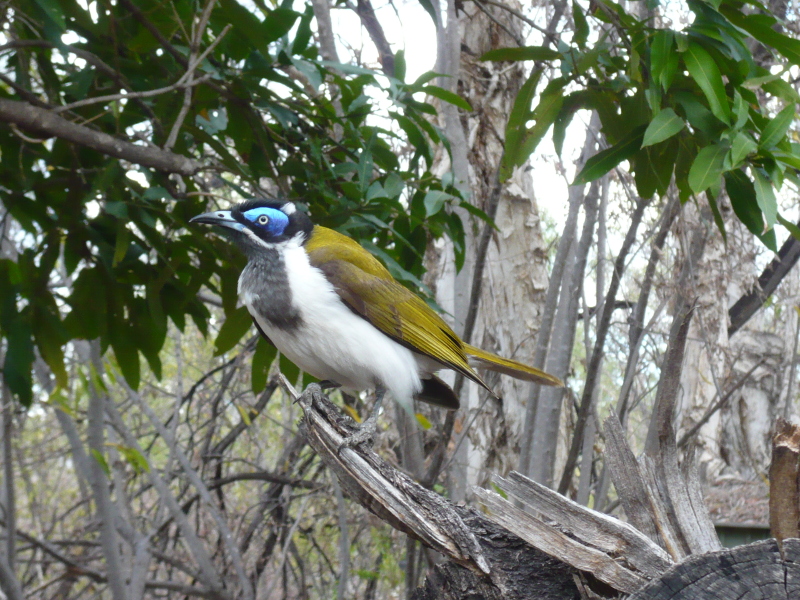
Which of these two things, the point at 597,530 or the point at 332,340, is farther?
the point at 332,340

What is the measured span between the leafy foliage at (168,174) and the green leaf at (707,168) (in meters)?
0.99

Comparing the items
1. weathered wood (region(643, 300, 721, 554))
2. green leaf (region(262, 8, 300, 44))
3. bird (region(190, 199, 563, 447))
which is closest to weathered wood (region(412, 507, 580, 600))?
weathered wood (region(643, 300, 721, 554))

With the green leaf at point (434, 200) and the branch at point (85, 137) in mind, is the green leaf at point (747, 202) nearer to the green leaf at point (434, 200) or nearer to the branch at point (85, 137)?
the green leaf at point (434, 200)

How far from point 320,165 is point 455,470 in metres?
1.90

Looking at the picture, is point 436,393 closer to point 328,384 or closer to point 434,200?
point 328,384

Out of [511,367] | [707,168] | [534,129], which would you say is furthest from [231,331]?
[707,168]

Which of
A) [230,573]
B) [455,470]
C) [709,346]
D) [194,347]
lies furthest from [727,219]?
[194,347]

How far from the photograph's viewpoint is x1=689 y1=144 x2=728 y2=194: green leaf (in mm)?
2266

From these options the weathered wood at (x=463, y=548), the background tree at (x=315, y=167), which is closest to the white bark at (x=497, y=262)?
the background tree at (x=315, y=167)

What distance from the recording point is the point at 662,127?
239cm

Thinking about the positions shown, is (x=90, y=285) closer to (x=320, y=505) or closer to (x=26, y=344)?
(x=26, y=344)

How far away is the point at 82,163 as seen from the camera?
351 cm

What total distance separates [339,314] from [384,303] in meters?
0.21

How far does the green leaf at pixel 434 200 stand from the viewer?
116 inches
